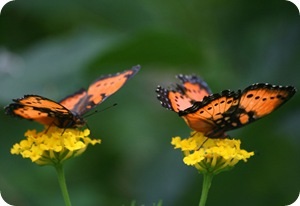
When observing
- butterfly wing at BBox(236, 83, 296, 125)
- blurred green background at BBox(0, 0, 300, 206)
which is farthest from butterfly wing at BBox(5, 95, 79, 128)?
blurred green background at BBox(0, 0, 300, 206)

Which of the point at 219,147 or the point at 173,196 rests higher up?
the point at 219,147

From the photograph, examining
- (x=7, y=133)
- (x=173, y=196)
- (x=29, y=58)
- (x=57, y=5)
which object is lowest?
(x=173, y=196)

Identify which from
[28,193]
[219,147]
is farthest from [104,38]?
[219,147]

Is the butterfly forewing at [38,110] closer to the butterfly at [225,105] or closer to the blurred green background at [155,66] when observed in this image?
the butterfly at [225,105]

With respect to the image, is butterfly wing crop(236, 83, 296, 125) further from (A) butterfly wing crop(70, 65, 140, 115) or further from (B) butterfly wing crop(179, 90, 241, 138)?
(A) butterfly wing crop(70, 65, 140, 115)

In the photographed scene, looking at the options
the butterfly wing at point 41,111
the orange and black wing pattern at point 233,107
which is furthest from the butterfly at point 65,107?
the orange and black wing pattern at point 233,107

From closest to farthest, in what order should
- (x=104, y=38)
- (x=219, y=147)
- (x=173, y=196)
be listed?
(x=219, y=147) < (x=173, y=196) < (x=104, y=38)

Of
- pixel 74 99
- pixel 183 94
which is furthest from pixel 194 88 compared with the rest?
pixel 74 99

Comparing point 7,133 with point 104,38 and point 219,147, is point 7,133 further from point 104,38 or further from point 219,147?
point 219,147
